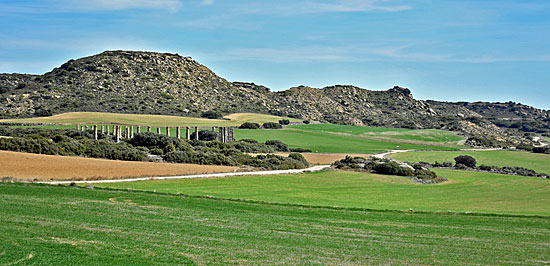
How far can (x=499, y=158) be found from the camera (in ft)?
196

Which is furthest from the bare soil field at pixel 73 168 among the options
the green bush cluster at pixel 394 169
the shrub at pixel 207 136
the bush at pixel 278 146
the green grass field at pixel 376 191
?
the bush at pixel 278 146

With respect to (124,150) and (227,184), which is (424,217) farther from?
(124,150)

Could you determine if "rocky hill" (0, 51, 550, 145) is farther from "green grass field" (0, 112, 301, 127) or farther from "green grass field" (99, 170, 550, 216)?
"green grass field" (99, 170, 550, 216)

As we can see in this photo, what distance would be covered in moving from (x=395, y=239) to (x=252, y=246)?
4.28 meters

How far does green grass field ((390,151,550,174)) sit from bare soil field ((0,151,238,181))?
30.9 m

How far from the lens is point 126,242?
1231cm

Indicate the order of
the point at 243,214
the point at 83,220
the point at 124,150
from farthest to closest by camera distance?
the point at 124,150 → the point at 243,214 → the point at 83,220

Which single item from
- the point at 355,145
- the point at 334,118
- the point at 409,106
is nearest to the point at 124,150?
the point at 355,145

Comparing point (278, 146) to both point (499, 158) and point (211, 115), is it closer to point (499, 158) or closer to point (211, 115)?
point (499, 158)

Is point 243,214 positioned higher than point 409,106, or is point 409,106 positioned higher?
point 409,106

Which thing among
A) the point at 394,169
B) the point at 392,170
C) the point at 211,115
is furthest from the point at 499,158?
the point at 211,115

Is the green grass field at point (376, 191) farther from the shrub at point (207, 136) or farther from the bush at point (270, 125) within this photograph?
the bush at point (270, 125)

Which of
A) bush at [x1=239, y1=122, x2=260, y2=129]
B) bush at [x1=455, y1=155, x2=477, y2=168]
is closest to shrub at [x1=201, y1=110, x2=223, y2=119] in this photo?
bush at [x1=239, y1=122, x2=260, y2=129]

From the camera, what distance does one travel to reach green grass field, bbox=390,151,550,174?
A: 55000 mm
